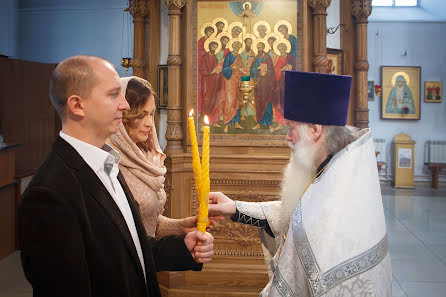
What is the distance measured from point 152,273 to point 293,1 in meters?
4.13

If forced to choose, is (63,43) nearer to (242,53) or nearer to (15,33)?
(15,33)

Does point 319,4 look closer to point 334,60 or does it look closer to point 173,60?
point 334,60

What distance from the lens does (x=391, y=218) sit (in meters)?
9.40

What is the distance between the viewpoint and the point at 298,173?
8.16ft

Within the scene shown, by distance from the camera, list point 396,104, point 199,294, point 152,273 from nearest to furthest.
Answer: point 152,273 < point 199,294 < point 396,104

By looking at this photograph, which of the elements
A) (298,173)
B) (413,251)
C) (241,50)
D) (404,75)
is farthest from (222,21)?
(404,75)

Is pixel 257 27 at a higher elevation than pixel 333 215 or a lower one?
higher

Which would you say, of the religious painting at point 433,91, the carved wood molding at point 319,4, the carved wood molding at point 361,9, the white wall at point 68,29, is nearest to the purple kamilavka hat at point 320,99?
the carved wood molding at point 319,4

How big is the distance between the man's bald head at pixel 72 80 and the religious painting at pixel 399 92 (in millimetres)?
13878

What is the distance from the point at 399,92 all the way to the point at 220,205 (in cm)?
1300

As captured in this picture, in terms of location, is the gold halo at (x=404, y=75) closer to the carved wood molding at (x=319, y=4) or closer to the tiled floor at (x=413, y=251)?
the tiled floor at (x=413, y=251)

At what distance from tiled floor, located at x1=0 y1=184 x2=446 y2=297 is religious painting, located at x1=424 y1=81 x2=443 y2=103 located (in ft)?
11.7

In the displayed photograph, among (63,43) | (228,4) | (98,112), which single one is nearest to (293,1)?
(228,4)

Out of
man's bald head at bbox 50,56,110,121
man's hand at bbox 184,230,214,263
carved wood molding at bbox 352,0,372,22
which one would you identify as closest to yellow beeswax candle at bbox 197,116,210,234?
man's hand at bbox 184,230,214,263
